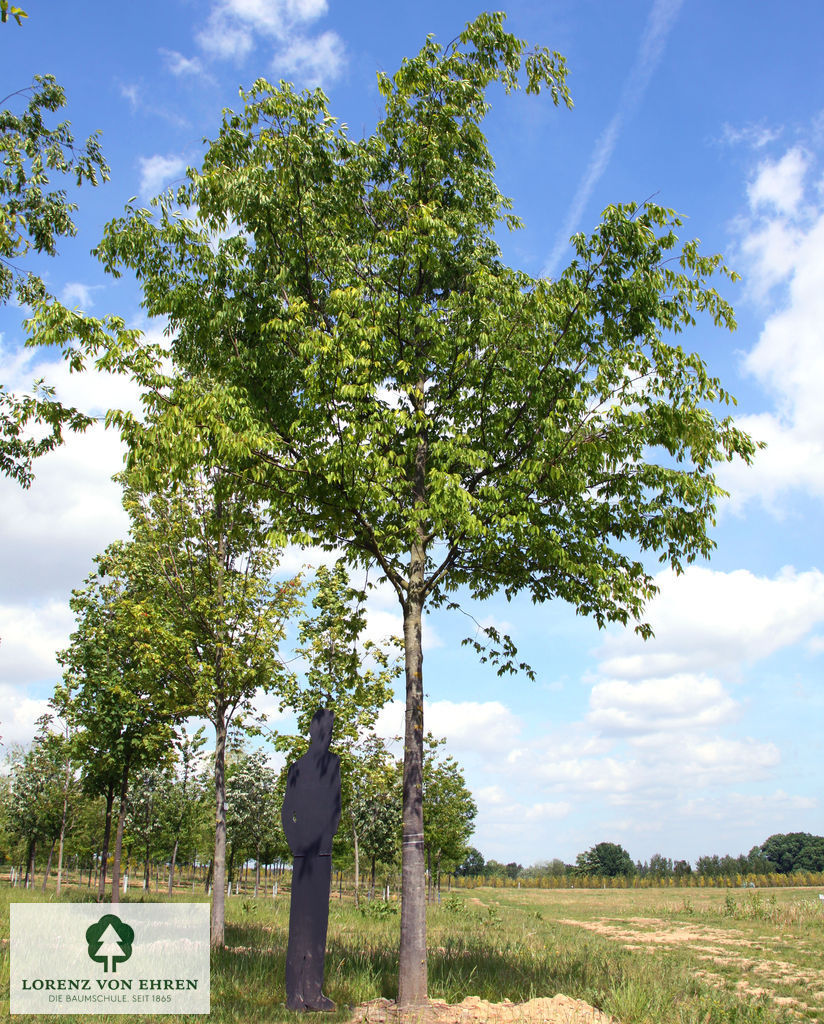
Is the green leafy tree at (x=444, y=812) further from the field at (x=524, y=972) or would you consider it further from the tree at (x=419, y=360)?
the tree at (x=419, y=360)

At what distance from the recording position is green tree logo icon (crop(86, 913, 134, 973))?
9.34 m

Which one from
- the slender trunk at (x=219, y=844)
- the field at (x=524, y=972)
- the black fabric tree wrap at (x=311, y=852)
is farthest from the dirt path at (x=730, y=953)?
the slender trunk at (x=219, y=844)

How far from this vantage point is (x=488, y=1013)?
7438mm

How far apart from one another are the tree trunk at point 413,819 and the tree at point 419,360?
0.03 meters

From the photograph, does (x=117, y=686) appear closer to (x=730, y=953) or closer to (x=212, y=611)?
(x=212, y=611)

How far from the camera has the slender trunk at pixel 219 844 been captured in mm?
13219

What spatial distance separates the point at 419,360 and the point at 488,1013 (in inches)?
→ 305

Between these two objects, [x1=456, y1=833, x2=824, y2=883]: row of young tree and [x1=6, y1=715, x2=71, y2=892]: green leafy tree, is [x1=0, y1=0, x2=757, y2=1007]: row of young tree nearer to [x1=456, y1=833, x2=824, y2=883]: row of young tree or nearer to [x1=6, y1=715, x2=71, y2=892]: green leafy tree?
[x1=6, y1=715, x2=71, y2=892]: green leafy tree

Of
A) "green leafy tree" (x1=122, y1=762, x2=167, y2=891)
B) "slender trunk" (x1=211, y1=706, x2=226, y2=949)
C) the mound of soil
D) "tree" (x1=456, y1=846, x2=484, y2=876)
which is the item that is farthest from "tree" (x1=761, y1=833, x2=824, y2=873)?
the mound of soil

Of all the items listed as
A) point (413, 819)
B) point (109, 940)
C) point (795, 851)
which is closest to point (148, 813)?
point (109, 940)

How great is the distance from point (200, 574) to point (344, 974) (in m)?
9.37

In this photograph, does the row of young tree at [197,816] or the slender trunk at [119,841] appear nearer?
the slender trunk at [119,841]

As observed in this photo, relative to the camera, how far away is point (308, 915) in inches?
326

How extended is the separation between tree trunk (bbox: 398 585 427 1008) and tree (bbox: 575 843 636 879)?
475 ft
